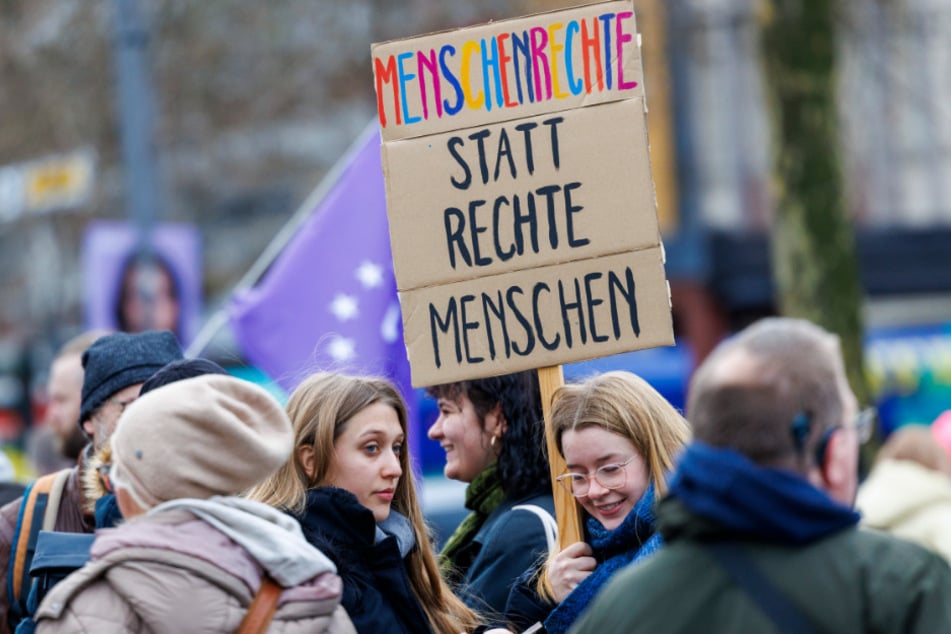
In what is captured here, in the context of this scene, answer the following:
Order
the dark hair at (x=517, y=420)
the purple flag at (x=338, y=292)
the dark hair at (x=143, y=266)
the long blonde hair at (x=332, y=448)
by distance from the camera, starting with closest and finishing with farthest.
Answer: the long blonde hair at (x=332, y=448) < the dark hair at (x=517, y=420) < the purple flag at (x=338, y=292) < the dark hair at (x=143, y=266)

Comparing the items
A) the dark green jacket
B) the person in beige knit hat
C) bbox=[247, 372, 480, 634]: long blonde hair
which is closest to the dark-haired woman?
bbox=[247, 372, 480, 634]: long blonde hair

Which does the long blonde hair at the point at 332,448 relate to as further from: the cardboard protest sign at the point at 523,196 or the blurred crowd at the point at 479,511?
the cardboard protest sign at the point at 523,196

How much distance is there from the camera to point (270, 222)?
27734mm

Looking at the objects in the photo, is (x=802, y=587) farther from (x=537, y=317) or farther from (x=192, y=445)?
(x=537, y=317)

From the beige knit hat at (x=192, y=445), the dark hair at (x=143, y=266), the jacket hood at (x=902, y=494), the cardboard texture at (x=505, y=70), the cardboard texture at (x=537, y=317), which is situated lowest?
the jacket hood at (x=902, y=494)

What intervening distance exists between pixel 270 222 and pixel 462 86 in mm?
23458

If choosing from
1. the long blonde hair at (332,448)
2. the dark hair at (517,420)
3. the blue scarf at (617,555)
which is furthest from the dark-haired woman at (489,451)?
the blue scarf at (617,555)

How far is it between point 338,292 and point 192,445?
9.93 feet

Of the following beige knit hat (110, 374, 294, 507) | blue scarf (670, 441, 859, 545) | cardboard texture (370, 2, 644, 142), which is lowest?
blue scarf (670, 441, 859, 545)

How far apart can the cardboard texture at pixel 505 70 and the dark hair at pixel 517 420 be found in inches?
30.9

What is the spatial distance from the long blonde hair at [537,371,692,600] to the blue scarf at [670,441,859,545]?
127 cm

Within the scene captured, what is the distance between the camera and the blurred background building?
18.2m

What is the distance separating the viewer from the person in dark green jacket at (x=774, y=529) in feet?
8.48

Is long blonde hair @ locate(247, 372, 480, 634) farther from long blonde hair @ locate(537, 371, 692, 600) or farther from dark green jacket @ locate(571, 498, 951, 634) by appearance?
dark green jacket @ locate(571, 498, 951, 634)
